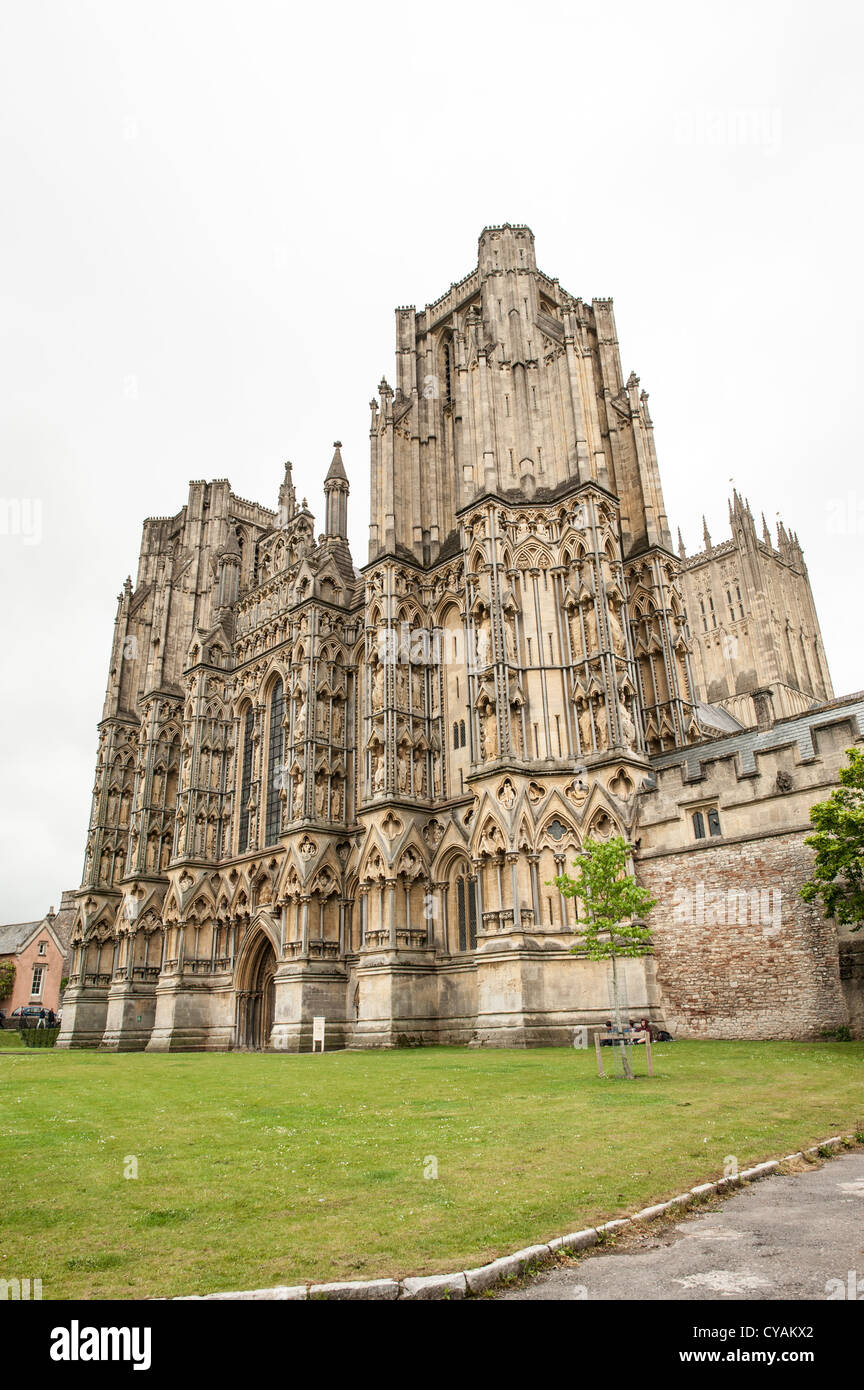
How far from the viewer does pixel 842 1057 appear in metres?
16.1

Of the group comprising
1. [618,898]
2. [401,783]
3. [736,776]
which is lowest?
[618,898]

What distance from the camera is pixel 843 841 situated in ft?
56.9

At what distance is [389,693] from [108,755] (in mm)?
28884

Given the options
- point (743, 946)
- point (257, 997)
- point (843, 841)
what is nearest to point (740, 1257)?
point (843, 841)

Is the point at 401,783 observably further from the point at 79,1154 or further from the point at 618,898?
the point at 79,1154

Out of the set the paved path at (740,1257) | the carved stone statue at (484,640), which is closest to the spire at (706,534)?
the carved stone statue at (484,640)

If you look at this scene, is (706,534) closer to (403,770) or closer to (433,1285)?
(403,770)

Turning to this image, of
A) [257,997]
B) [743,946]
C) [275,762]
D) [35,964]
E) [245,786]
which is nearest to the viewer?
[743,946]

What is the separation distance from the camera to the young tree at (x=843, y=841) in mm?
17234

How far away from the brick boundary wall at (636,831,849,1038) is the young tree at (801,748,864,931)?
2.44m

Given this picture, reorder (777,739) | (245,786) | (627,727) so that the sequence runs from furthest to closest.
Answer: (245,786) → (627,727) → (777,739)

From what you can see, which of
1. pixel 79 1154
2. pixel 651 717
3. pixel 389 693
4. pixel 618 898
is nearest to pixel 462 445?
pixel 389 693

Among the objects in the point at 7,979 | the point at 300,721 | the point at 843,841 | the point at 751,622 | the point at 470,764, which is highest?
the point at 751,622

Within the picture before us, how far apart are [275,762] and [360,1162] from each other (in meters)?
32.4
